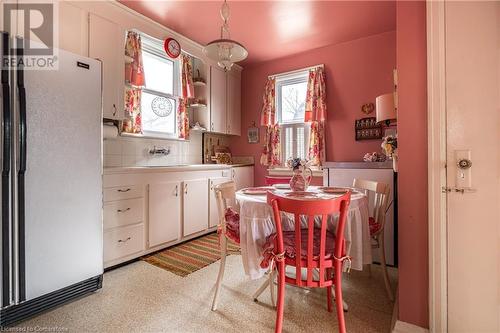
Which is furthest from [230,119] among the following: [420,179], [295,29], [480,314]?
[480,314]

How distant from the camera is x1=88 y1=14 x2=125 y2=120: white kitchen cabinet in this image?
2416mm

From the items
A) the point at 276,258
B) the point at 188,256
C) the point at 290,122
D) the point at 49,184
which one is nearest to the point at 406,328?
the point at 276,258

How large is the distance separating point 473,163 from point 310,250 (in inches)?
35.4

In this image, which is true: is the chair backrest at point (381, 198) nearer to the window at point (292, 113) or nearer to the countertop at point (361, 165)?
the countertop at point (361, 165)

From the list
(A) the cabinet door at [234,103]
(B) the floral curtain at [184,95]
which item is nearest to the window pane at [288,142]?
(A) the cabinet door at [234,103]

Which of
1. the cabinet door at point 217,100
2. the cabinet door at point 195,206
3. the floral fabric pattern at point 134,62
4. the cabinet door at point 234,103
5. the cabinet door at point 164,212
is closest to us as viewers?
the cabinet door at point 164,212

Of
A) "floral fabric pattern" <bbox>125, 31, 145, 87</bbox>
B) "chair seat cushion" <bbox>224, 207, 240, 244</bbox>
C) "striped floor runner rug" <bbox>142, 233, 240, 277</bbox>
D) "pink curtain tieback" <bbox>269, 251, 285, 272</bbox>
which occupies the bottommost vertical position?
"striped floor runner rug" <bbox>142, 233, 240, 277</bbox>

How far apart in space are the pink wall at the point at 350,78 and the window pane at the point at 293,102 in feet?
0.97

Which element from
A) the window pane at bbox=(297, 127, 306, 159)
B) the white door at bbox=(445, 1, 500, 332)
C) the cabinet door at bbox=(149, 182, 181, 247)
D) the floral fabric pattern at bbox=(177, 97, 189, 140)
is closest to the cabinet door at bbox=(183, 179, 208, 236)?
the cabinet door at bbox=(149, 182, 181, 247)

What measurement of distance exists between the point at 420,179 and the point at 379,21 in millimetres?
2467

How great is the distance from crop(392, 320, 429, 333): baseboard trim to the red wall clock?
11.3 feet

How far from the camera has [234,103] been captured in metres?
4.29

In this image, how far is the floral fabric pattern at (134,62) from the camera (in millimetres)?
2838

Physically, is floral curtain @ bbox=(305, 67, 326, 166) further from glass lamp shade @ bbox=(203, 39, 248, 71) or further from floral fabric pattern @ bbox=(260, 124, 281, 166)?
glass lamp shade @ bbox=(203, 39, 248, 71)
